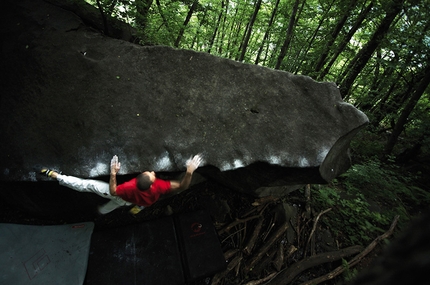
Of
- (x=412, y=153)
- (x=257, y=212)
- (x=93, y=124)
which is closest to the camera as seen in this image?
(x=93, y=124)

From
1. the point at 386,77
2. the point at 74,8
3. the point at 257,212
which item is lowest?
A: the point at 257,212

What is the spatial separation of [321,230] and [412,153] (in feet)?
19.7

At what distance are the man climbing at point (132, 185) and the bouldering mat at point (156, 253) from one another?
0.72 m

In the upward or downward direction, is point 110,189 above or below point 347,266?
above

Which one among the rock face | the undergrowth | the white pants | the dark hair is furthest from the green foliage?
the white pants

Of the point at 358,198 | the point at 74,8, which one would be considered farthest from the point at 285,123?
the point at 74,8

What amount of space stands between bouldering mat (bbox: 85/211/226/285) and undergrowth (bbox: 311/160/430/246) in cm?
259

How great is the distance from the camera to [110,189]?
8.52 ft

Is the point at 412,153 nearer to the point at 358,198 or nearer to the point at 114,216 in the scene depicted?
the point at 358,198

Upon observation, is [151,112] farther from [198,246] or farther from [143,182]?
[198,246]

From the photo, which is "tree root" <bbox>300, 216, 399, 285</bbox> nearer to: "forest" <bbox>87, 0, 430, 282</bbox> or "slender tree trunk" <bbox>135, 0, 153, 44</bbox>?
"forest" <bbox>87, 0, 430, 282</bbox>

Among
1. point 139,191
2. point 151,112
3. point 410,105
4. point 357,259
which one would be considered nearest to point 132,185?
point 139,191

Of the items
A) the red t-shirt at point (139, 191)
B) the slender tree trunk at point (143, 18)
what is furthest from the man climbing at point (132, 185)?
the slender tree trunk at point (143, 18)

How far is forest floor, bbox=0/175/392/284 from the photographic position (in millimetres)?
3312
